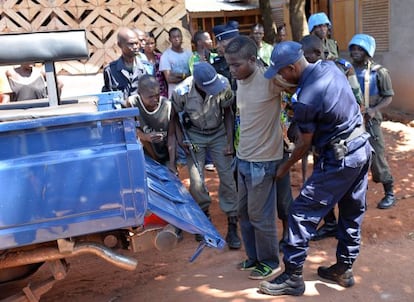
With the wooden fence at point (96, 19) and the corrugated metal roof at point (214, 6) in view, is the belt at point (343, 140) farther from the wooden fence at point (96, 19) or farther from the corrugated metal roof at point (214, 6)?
the corrugated metal roof at point (214, 6)

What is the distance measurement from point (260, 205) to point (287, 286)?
58 centimetres

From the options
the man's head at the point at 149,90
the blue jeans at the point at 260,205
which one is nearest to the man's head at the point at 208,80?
the man's head at the point at 149,90

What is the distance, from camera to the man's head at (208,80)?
12.7 feet

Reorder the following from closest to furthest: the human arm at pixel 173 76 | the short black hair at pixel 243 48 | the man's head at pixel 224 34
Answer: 1. the short black hair at pixel 243 48
2. the man's head at pixel 224 34
3. the human arm at pixel 173 76

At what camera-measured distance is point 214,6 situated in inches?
522

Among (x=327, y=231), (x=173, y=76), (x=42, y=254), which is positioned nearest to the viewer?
(x=42, y=254)

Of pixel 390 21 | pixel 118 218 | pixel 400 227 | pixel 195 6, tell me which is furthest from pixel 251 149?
→ pixel 195 6

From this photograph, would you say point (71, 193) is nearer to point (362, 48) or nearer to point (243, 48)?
point (243, 48)

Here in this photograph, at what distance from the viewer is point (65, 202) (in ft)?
7.72

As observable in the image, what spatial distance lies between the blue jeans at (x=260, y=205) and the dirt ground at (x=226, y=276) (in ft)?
0.91

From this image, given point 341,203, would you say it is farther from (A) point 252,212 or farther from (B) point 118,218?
(B) point 118,218

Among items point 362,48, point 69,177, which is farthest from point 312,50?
point 69,177

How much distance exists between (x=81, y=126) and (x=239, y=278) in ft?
6.04

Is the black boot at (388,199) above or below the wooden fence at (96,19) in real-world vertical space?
below
